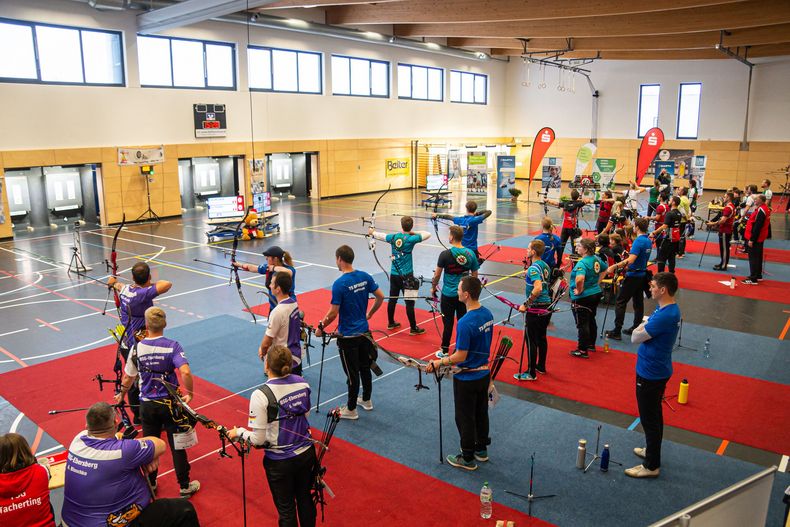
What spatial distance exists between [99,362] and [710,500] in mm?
7450

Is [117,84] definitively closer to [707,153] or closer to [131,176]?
[131,176]

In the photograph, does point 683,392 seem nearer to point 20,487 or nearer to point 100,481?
point 100,481

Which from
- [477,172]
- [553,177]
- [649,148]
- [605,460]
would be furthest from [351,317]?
[477,172]

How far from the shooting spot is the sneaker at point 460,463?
5.19 m

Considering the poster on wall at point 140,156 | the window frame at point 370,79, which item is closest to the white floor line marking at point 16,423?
the poster on wall at point 140,156

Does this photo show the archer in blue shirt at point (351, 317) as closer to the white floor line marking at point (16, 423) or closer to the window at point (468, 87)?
the white floor line marking at point (16, 423)

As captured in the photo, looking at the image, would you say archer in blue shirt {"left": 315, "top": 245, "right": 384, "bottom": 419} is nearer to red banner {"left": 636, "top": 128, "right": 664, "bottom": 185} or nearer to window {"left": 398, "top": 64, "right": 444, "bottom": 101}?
red banner {"left": 636, "top": 128, "right": 664, "bottom": 185}

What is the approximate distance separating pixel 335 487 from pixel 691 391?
4.32 m

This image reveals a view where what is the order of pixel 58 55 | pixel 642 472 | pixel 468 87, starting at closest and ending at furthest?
pixel 642 472 → pixel 58 55 → pixel 468 87

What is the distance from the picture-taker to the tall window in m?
31.2

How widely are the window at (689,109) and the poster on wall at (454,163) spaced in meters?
11.9

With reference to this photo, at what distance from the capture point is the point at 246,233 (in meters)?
16.2

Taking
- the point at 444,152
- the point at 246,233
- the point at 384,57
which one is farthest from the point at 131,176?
the point at 444,152

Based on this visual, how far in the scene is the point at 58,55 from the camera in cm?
1748
